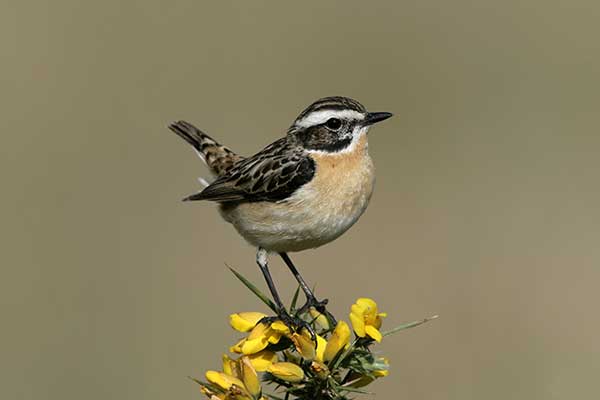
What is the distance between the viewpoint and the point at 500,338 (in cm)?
984

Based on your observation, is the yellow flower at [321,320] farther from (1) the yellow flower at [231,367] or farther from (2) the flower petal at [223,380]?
(2) the flower petal at [223,380]

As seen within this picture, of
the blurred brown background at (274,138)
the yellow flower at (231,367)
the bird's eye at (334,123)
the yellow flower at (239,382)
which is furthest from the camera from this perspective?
the blurred brown background at (274,138)

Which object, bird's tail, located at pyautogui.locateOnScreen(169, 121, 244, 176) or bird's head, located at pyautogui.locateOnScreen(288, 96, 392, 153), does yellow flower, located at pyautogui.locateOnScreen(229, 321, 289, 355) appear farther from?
bird's tail, located at pyautogui.locateOnScreen(169, 121, 244, 176)

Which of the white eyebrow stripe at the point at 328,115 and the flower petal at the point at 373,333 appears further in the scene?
the white eyebrow stripe at the point at 328,115

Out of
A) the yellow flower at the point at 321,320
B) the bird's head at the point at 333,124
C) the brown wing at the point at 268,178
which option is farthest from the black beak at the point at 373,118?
the yellow flower at the point at 321,320

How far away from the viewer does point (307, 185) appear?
586 centimetres

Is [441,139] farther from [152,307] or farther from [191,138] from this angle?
[191,138]

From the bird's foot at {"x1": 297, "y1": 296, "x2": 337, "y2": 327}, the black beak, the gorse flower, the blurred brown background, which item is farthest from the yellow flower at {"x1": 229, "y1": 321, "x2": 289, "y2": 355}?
the blurred brown background

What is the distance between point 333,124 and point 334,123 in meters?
0.01

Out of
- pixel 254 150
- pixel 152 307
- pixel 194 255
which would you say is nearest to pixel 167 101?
pixel 254 150

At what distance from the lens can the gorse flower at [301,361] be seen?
3.41 metres

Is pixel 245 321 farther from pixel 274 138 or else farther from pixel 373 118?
pixel 274 138

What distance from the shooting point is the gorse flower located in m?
3.41

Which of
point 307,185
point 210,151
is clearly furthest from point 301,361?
point 210,151
